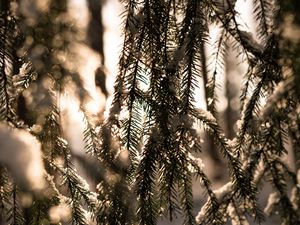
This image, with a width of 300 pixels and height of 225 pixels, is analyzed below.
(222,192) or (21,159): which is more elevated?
(222,192)

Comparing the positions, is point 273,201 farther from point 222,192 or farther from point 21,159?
point 21,159

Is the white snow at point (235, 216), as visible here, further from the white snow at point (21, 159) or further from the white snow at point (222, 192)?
the white snow at point (21, 159)

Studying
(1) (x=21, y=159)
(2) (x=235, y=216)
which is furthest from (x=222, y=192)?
(1) (x=21, y=159)

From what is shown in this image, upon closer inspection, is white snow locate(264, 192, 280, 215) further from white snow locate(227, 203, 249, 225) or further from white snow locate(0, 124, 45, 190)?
white snow locate(0, 124, 45, 190)

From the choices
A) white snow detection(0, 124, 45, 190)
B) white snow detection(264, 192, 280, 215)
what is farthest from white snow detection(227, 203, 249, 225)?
white snow detection(0, 124, 45, 190)

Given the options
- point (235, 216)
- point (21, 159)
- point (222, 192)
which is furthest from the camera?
point (235, 216)

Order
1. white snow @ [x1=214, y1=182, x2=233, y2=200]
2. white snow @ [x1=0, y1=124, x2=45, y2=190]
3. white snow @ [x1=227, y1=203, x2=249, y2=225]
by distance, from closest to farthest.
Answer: white snow @ [x1=0, y1=124, x2=45, y2=190], white snow @ [x1=214, y1=182, x2=233, y2=200], white snow @ [x1=227, y1=203, x2=249, y2=225]

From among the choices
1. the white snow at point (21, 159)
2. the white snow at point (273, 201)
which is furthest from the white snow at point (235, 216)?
the white snow at point (21, 159)

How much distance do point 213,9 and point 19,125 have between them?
Answer: 818 mm

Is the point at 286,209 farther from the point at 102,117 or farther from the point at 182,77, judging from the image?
the point at 102,117

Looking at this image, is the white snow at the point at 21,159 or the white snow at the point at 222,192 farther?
the white snow at the point at 222,192

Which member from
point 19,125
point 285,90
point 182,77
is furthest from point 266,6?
point 19,125

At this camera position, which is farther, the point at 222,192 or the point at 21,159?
the point at 222,192

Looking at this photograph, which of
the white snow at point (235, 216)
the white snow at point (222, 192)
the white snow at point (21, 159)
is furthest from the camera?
the white snow at point (235, 216)
